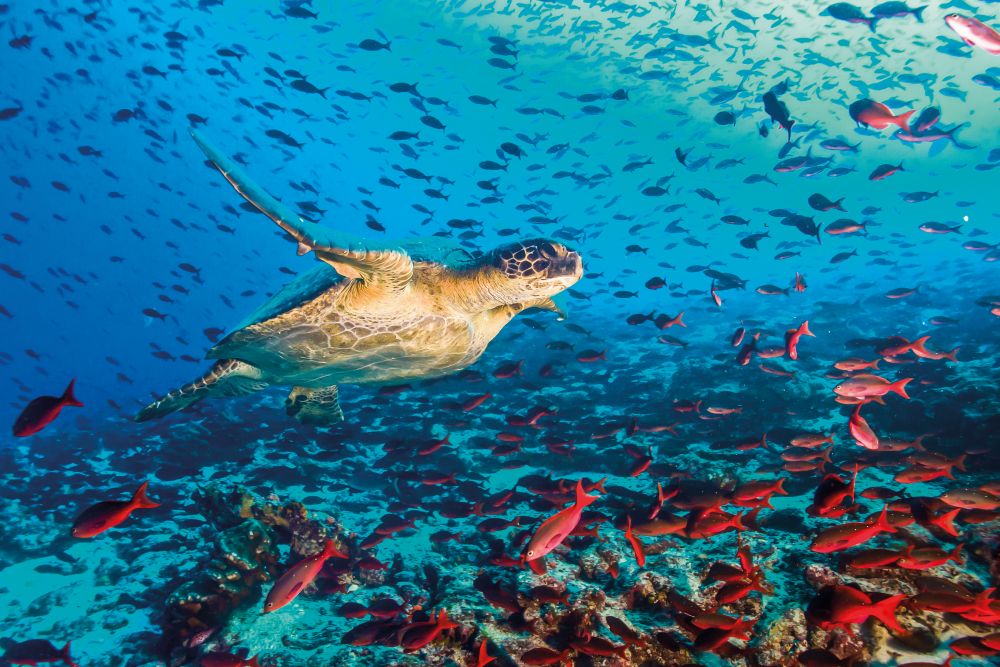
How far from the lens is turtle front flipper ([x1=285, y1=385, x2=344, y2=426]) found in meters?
6.71

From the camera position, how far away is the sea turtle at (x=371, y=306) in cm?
369

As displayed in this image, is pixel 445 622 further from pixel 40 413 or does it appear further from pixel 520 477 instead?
pixel 520 477

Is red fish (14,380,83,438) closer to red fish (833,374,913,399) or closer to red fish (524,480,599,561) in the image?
red fish (524,480,599,561)

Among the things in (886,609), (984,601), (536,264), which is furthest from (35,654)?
(984,601)

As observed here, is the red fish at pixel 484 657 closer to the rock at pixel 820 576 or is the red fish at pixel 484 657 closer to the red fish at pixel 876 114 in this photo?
the rock at pixel 820 576

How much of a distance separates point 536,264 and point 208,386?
470 cm

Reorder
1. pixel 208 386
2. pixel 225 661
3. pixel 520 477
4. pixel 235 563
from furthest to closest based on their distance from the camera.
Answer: pixel 520 477 → pixel 208 386 → pixel 235 563 → pixel 225 661

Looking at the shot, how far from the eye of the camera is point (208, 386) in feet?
18.2

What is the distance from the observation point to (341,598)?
491 centimetres

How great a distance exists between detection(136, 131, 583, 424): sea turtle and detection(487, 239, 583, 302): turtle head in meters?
0.01

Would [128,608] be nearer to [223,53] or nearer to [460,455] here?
[460,455]

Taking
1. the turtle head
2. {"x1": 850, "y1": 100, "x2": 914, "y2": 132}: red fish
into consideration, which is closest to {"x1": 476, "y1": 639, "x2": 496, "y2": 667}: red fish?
the turtle head

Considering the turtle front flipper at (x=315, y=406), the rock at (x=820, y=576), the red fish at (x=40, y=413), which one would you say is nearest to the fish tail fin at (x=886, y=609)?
the rock at (x=820, y=576)

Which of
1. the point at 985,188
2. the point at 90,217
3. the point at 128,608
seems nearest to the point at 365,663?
the point at 128,608
